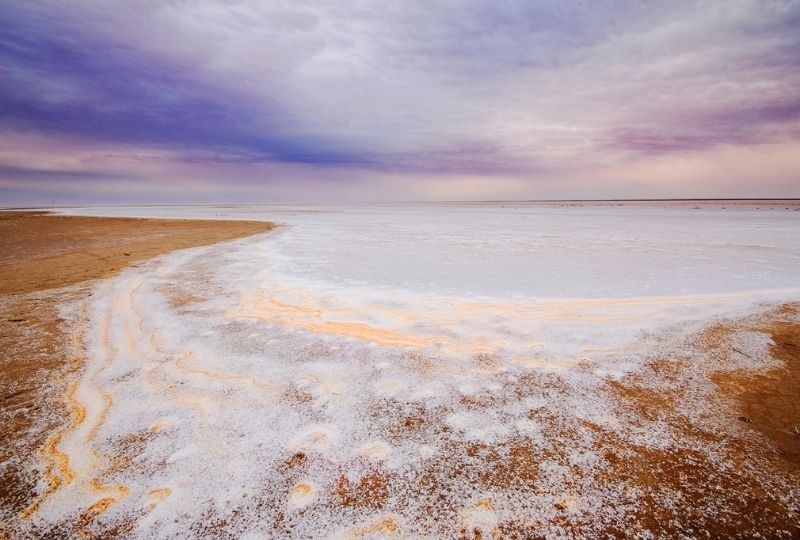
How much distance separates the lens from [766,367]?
3.28 metres

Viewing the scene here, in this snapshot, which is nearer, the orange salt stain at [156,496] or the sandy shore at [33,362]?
the orange salt stain at [156,496]

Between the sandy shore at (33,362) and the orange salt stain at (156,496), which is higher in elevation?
the sandy shore at (33,362)

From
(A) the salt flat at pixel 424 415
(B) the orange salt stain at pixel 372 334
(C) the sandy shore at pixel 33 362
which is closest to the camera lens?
(A) the salt flat at pixel 424 415

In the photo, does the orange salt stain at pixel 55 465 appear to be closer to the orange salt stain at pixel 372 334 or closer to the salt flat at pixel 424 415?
the salt flat at pixel 424 415

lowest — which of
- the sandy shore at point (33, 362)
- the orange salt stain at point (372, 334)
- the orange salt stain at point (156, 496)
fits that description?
the orange salt stain at point (156, 496)

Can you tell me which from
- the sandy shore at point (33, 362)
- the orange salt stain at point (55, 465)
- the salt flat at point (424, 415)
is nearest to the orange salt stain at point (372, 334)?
the salt flat at point (424, 415)

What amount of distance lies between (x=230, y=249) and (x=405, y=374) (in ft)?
32.5

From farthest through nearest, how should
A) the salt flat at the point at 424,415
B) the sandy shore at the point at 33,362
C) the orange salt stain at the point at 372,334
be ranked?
1. the orange salt stain at the point at 372,334
2. the sandy shore at the point at 33,362
3. the salt flat at the point at 424,415

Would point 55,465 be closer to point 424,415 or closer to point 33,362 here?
point 33,362

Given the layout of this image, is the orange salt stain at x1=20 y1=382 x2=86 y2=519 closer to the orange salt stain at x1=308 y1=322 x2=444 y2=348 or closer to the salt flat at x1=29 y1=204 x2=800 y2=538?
the salt flat at x1=29 y1=204 x2=800 y2=538

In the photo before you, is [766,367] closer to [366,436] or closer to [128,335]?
[366,436]

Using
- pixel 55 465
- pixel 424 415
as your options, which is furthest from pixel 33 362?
pixel 424 415

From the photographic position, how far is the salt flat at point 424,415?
72.0 inches

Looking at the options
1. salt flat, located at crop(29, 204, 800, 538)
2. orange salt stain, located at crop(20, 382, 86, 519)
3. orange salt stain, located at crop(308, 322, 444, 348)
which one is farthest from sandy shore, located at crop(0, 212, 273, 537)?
orange salt stain, located at crop(308, 322, 444, 348)
